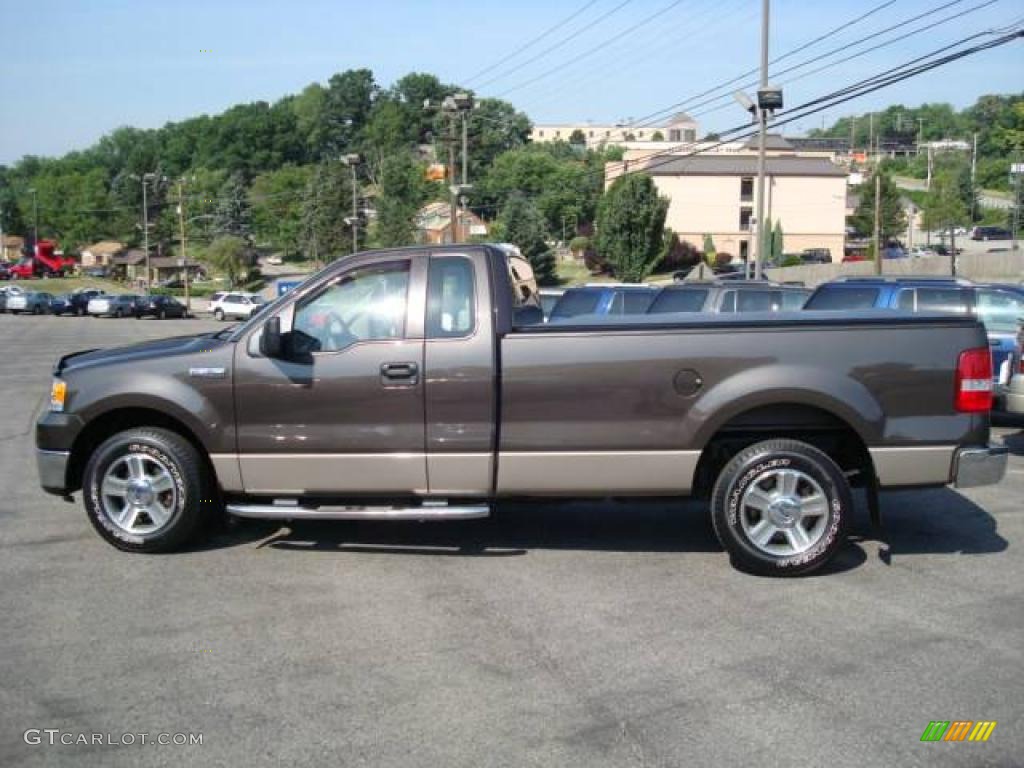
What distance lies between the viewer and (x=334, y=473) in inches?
257

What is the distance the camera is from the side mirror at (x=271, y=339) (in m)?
6.42

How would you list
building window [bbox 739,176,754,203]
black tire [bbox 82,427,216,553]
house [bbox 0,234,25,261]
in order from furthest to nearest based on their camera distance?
house [bbox 0,234,25,261] → building window [bbox 739,176,754,203] → black tire [bbox 82,427,216,553]

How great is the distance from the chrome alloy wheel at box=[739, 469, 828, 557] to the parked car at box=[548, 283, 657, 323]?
12.6 metres

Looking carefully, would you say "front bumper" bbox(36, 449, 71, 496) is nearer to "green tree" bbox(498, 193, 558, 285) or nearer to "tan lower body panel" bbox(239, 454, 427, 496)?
"tan lower body panel" bbox(239, 454, 427, 496)

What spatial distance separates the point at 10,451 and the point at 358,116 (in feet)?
563

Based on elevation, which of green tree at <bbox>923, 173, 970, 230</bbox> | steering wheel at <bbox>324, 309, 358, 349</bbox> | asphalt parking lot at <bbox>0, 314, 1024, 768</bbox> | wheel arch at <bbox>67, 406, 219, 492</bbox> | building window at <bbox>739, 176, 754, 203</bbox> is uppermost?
building window at <bbox>739, 176, 754, 203</bbox>

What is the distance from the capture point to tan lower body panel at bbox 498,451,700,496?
6.34 meters

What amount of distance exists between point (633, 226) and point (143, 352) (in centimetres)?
6079

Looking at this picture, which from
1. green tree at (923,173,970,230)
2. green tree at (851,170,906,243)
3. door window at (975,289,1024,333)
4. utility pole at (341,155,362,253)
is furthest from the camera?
green tree at (851,170,906,243)

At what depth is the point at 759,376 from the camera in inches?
245

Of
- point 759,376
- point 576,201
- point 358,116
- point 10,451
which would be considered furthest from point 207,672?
point 358,116

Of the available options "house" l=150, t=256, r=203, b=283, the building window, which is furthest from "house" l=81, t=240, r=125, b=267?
the building window

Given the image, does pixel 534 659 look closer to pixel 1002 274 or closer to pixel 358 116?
pixel 1002 274

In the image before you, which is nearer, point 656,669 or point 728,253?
point 656,669
